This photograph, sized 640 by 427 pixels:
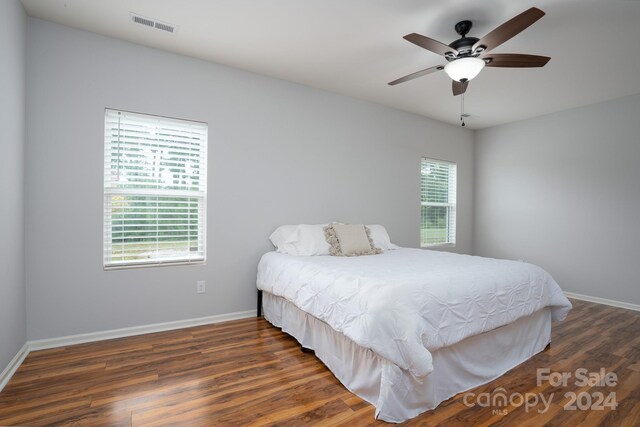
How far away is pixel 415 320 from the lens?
177 centimetres

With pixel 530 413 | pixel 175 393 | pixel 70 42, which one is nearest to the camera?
pixel 530 413

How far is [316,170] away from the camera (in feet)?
12.9

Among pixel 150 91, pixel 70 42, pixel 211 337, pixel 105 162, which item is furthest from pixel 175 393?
pixel 70 42

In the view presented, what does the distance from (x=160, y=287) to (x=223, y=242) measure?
2.28 feet

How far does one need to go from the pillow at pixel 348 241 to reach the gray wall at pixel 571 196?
2911mm

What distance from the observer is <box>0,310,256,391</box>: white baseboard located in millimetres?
2237

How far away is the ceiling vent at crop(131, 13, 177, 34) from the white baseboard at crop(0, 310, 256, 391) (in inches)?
100

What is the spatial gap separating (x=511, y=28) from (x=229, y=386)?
2.82 meters

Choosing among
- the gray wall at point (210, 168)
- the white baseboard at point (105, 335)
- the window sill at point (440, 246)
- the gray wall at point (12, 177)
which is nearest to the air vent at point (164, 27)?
the gray wall at point (210, 168)

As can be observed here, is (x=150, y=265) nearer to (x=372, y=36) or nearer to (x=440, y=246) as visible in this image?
(x=372, y=36)

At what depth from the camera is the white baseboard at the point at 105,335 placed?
2237mm

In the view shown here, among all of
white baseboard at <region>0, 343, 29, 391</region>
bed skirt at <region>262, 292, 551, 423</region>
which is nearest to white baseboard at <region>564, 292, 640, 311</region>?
bed skirt at <region>262, 292, 551, 423</region>

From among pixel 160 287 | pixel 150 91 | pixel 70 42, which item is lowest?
pixel 160 287

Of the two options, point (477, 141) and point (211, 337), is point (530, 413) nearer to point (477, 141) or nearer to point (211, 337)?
point (211, 337)
